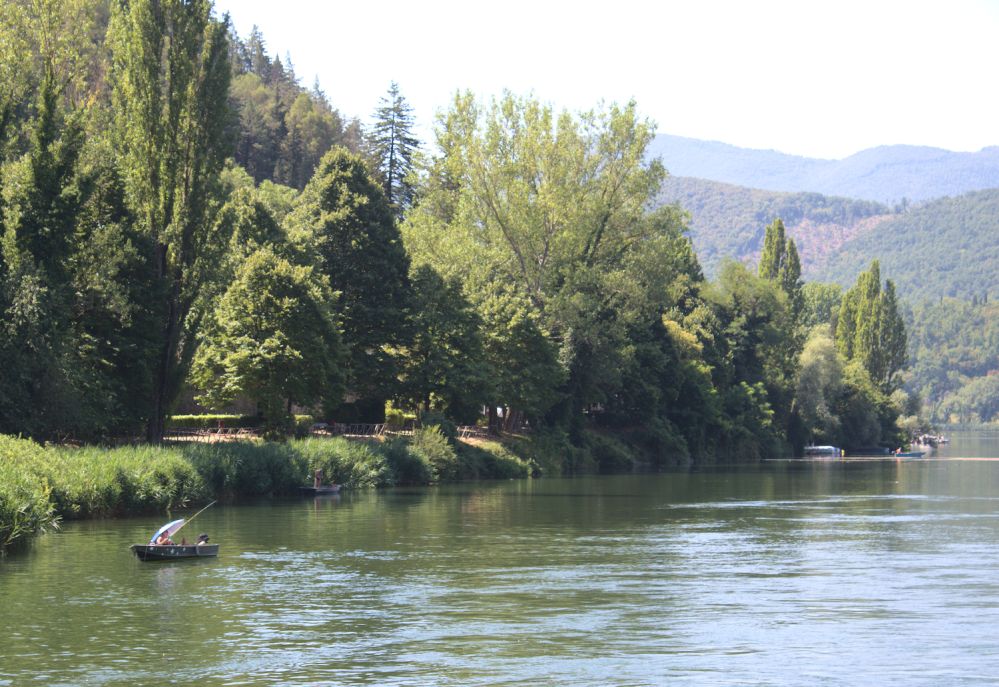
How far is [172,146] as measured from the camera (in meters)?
63.6

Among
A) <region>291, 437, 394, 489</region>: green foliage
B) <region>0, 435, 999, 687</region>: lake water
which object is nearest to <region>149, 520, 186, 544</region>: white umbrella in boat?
<region>0, 435, 999, 687</region>: lake water

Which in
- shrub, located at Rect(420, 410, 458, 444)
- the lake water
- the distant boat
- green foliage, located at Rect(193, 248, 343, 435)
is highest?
green foliage, located at Rect(193, 248, 343, 435)

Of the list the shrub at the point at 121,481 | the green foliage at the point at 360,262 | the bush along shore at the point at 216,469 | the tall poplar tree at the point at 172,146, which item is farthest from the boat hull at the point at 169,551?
the green foliage at the point at 360,262

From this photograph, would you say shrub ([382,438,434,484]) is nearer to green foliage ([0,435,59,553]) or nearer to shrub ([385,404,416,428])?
shrub ([385,404,416,428])

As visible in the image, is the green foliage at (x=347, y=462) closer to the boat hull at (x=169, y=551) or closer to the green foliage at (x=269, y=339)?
the green foliage at (x=269, y=339)

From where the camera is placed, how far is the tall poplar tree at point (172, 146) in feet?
208

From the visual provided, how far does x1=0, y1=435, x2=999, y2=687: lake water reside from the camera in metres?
25.5

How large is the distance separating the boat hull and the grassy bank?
4198mm

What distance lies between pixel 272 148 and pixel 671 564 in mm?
144375

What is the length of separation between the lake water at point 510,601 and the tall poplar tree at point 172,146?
11802 millimetres

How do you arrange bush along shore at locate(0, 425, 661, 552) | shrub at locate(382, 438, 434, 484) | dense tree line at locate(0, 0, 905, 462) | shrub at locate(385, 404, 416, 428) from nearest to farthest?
1. bush along shore at locate(0, 425, 661, 552)
2. dense tree line at locate(0, 0, 905, 462)
3. shrub at locate(382, 438, 434, 484)
4. shrub at locate(385, 404, 416, 428)

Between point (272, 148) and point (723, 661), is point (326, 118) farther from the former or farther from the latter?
point (723, 661)

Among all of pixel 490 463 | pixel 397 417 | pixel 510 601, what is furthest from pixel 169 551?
pixel 397 417

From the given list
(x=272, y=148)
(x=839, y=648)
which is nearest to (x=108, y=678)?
(x=839, y=648)
